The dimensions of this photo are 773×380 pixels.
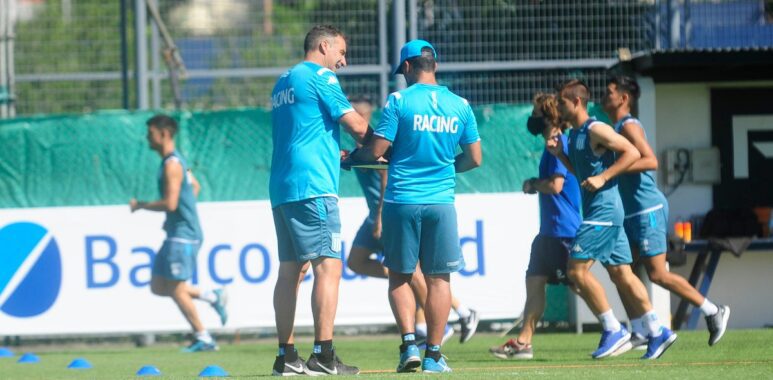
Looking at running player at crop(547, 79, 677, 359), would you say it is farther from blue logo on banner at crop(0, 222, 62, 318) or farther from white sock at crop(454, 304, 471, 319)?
blue logo on banner at crop(0, 222, 62, 318)

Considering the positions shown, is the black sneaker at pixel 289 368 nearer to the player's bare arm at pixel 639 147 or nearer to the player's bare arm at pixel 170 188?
the player's bare arm at pixel 639 147

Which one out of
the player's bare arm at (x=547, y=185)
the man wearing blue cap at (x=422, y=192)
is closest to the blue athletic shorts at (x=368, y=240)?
the player's bare arm at (x=547, y=185)

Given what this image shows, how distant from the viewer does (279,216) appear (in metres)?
7.70

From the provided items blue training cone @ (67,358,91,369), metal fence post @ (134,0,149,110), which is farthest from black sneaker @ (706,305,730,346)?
Answer: metal fence post @ (134,0,149,110)

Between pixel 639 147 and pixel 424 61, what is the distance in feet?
7.51

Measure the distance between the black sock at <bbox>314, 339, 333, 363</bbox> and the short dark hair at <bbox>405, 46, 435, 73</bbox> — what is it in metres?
1.69

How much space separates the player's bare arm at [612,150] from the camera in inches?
359

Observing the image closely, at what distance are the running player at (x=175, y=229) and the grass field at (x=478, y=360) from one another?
0.40 metres

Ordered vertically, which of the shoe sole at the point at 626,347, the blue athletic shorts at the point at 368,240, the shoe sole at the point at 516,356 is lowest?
the shoe sole at the point at 516,356

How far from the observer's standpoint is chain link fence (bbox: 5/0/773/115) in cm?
1402

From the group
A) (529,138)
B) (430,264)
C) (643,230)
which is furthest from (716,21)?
(430,264)

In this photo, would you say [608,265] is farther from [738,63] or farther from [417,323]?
[738,63]

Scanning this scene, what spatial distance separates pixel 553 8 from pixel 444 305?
6782mm

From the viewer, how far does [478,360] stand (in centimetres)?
1006
